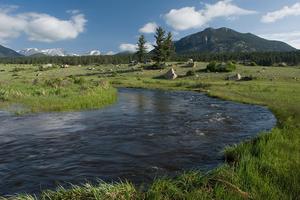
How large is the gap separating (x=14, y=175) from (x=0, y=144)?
5869mm

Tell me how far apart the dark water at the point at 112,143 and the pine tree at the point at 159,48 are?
7411 cm

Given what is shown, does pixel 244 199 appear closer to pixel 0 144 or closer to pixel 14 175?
pixel 14 175

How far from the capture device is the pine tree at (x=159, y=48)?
10519 cm

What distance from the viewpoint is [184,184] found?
1082cm

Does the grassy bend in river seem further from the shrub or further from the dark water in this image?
the shrub

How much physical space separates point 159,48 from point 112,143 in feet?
291

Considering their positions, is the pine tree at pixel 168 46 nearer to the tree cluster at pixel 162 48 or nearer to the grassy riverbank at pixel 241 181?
the tree cluster at pixel 162 48

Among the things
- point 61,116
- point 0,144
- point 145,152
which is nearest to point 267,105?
point 61,116

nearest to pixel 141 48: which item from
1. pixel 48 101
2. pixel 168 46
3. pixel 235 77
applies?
pixel 168 46

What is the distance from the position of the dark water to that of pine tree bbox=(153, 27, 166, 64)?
7411 cm

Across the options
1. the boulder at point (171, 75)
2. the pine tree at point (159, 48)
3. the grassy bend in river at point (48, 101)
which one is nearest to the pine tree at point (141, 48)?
the pine tree at point (159, 48)

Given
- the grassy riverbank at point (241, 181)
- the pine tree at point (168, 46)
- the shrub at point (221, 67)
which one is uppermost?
the pine tree at point (168, 46)

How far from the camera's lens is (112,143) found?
19.3 m

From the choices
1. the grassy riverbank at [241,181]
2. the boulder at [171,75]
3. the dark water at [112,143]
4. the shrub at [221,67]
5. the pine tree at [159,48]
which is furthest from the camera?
the pine tree at [159,48]
